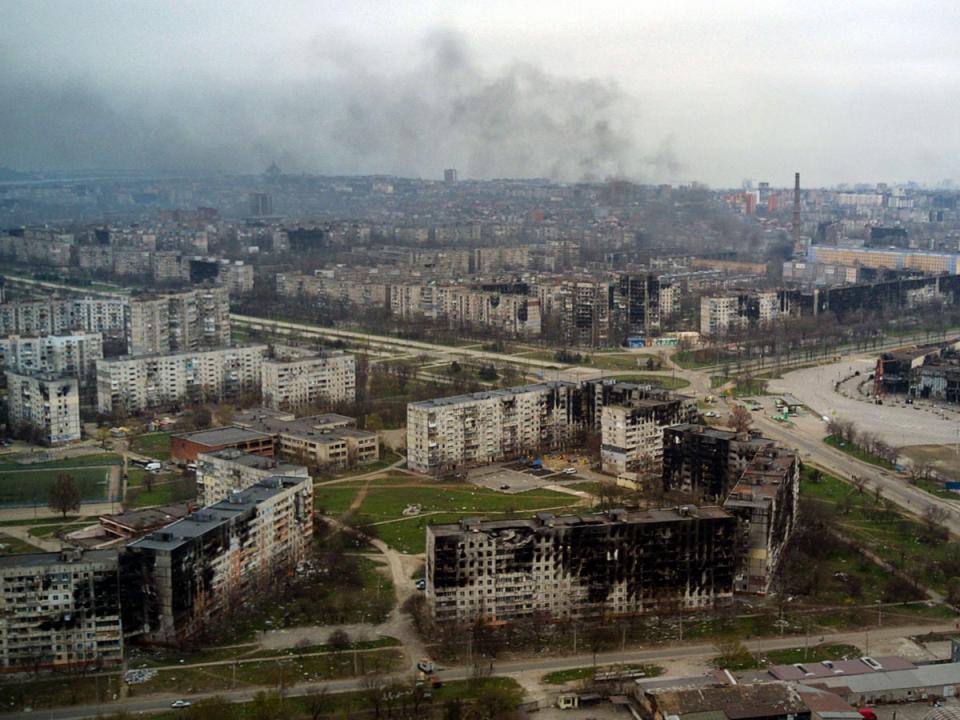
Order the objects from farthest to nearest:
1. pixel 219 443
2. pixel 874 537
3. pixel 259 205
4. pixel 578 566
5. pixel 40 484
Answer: pixel 259 205 < pixel 219 443 < pixel 40 484 < pixel 874 537 < pixel 578 566

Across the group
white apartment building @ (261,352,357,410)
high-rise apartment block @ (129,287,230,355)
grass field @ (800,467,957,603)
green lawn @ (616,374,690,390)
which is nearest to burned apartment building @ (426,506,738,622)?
grass field @ (800,467,957,603)

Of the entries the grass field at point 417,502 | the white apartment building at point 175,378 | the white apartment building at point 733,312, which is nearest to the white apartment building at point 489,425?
the grass field at point 417,502

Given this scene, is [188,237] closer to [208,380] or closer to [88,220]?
[88,220]

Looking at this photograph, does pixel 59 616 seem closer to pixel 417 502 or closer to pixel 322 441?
pixel 417 502

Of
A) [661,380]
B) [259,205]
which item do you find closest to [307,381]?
[661,380]

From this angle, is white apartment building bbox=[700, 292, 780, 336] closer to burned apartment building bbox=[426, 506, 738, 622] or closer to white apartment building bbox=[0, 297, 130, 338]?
white apartment building bbox=[0, 297, 130, 338]

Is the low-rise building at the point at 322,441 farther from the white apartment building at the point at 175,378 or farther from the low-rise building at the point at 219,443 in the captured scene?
the white apartment building at the point at 175,378

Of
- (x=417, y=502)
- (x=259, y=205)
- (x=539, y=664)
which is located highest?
(x=259, y=205)
